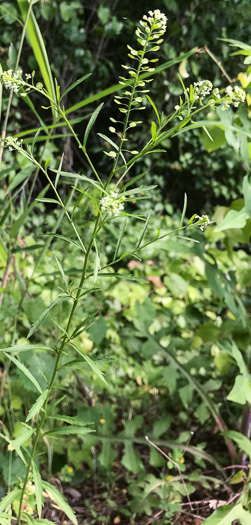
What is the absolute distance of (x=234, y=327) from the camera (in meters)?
1.23

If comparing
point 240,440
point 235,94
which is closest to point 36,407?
point 235,94

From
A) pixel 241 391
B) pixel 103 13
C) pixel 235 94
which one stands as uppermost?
pixel 235 94

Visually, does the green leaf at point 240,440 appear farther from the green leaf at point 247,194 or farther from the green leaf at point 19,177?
the green leaf at point 19,177

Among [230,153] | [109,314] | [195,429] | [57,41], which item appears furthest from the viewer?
[230,153]

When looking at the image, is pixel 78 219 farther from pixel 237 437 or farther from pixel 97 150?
pixel 97 150

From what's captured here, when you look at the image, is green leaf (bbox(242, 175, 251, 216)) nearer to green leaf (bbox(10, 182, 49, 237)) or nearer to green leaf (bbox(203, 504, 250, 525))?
green leaf (bbox(10, 182, 49, 237))

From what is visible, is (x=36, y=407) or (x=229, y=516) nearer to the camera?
(x=36, y=407)

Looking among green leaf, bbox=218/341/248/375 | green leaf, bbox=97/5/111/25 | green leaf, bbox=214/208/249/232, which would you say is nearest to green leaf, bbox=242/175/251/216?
green leaf, bbox=214/208/249/232

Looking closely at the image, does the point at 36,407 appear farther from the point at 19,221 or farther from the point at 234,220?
the point at 234,220

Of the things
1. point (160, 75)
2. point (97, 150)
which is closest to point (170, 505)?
point (97, 150)

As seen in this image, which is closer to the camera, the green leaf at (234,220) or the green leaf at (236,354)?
the green leaf at (234,220)

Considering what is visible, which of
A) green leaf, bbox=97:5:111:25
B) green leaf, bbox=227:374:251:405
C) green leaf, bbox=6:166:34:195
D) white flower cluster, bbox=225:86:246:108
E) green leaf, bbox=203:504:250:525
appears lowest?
green leaf, bbox=203:504:250:525

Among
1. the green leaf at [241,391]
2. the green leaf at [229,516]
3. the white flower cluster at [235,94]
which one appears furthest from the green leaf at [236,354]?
the white flower cluster at [235,94]

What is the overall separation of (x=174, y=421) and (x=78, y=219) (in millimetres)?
703
